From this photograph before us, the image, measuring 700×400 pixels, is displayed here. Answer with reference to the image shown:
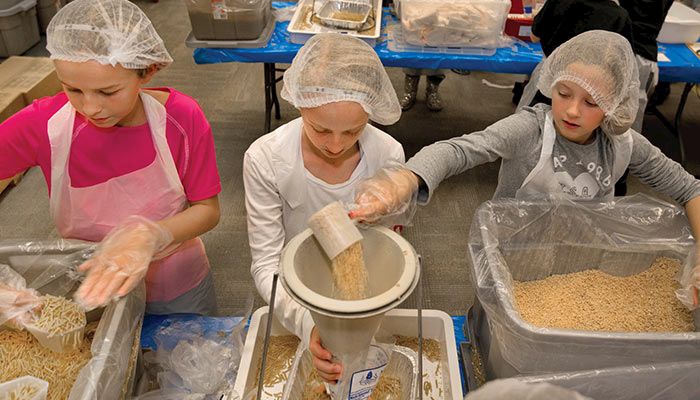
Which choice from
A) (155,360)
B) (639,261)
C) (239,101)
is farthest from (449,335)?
(239,101)

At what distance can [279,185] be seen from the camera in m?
1.24

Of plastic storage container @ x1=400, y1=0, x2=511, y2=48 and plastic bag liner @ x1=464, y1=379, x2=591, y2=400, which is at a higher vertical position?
plastic storage container @ x1=400, y1=0, x2=511, y2=48

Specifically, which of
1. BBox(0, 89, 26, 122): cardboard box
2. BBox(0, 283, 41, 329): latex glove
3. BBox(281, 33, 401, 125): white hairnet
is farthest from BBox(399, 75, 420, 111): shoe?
BBox(0, 283, 41, 329): latex glove

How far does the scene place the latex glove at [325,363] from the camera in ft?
3.03

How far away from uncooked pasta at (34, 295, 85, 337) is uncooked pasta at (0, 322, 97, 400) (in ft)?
0.15

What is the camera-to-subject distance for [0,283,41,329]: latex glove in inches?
Answer: 39.3

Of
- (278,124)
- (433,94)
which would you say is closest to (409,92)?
(433,94)

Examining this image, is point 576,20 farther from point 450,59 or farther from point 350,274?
point 350,274

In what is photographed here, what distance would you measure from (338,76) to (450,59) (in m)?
1.65

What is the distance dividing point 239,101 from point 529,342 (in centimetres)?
333

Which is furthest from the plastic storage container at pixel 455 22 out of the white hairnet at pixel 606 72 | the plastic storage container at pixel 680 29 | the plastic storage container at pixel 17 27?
the plastic storage container at pixel 17 27

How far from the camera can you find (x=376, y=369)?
954 mm

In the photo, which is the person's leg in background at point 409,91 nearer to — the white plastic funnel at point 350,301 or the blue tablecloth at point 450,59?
the blue tablecloth at point 450,59

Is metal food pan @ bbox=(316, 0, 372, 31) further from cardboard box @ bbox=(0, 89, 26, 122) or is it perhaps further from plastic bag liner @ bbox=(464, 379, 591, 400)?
plastic bag liner @ bbox=(464, 379, 591, 400)
